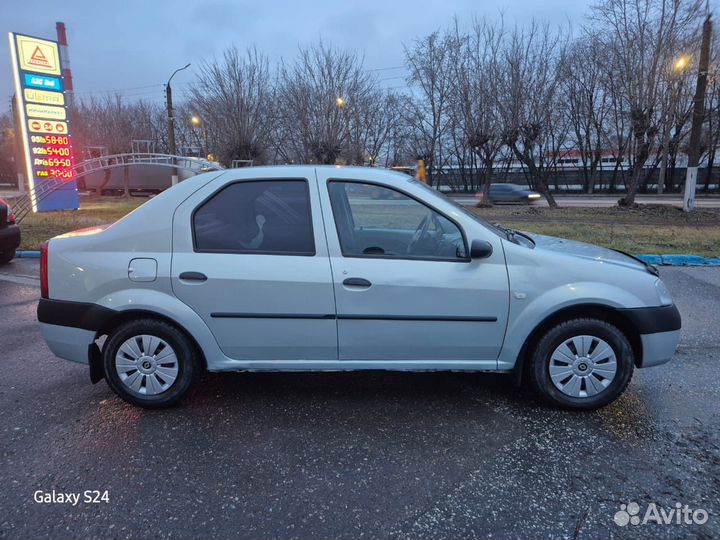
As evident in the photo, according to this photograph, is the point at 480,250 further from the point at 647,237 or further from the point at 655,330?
the point at 647,237

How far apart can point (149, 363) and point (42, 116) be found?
2010 cm

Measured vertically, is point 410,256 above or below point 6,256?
above

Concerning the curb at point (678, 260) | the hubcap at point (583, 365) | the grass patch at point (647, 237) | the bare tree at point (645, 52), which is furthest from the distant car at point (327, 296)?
the bare tree at point (645, 52)

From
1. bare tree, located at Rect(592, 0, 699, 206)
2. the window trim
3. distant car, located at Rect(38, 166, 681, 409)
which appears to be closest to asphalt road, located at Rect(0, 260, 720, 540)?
distant car, located at Rect(38, 166, 681, 409)

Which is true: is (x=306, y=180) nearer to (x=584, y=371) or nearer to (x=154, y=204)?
(x=154, y=204)

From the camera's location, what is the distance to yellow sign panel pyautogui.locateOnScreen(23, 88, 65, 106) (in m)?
18.4

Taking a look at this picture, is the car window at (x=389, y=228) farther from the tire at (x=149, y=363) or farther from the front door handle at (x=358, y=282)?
the tire at (x=149, y=363)

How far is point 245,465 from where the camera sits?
9.07ft

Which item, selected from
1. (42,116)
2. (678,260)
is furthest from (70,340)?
(42,116)

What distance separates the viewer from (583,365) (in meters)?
3.25

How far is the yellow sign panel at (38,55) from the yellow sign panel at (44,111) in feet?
4.36

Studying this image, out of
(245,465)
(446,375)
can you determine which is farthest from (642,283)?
(245,465)

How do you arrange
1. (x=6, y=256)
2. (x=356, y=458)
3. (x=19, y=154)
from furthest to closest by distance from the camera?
(x=19, y=154) → (x=6, y=256) → (x=356, y=458)

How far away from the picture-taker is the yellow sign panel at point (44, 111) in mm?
18469
